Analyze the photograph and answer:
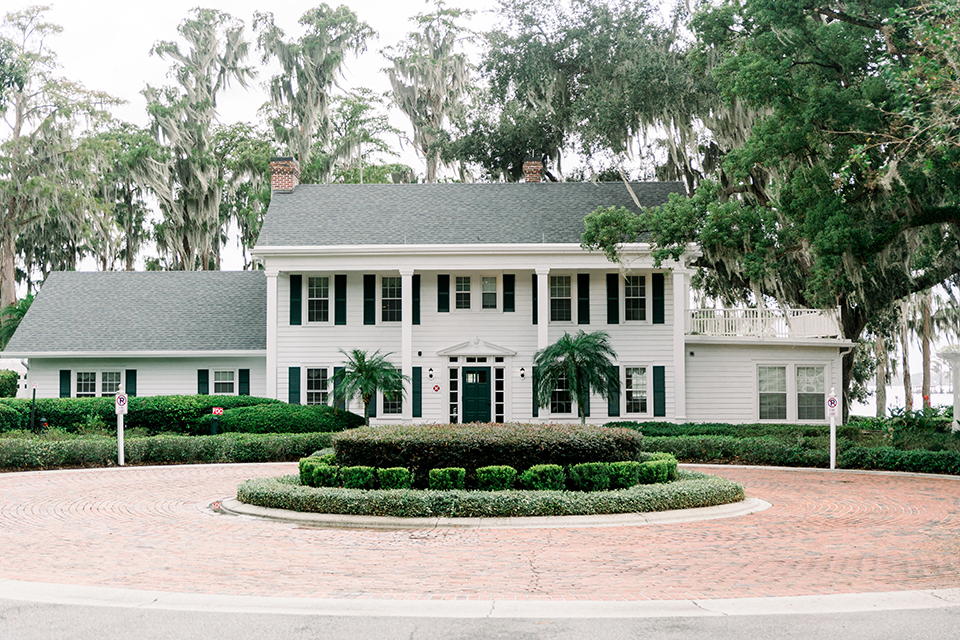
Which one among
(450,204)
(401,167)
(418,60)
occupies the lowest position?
(450,204)

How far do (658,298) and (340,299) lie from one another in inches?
361

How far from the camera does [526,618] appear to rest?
6254 mm

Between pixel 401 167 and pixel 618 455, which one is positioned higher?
pixel 401 167

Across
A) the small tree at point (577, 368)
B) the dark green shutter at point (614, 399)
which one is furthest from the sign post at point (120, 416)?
the dark green shutter at point (614, 399)

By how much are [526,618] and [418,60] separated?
37042mm

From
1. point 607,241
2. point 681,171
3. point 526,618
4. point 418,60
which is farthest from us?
point 418,60

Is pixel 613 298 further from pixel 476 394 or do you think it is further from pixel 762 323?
pixel 476 394

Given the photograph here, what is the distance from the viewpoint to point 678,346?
24766 mm

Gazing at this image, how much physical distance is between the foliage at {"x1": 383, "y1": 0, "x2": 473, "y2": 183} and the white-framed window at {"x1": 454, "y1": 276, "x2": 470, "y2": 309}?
51.6ft

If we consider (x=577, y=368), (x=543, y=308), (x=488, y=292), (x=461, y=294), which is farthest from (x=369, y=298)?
(x=577, y=368)

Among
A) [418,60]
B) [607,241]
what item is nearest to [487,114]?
[418,60]

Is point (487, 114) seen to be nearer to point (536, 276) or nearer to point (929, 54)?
point (536, 276)

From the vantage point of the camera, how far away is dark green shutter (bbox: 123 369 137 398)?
2573 cm

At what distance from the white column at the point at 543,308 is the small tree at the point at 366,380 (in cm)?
391
